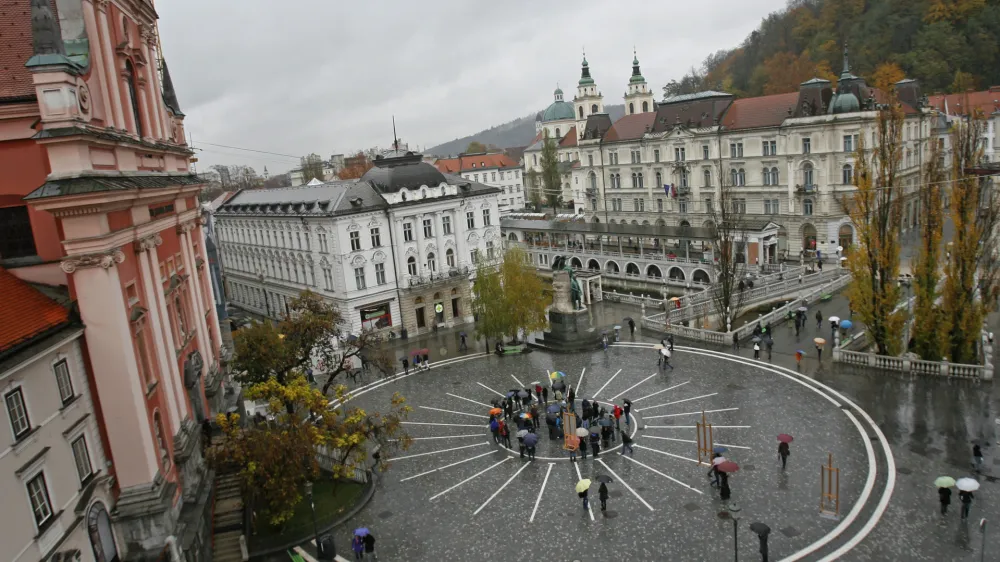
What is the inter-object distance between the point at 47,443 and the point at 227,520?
909cm

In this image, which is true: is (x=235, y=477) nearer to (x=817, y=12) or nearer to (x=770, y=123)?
(x=770, y=123)

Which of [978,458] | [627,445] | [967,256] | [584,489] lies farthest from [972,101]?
[584,489]

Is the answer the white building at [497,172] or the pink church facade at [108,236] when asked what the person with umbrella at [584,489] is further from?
the white building at [497,172]

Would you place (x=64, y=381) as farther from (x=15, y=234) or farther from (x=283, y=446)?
(x=283, y=446)

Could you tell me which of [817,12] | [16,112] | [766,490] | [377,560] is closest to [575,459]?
[766,490]

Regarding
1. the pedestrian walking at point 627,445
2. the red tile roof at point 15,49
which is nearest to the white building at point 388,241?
the pedestrian walking at point 627,445

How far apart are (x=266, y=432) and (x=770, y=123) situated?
59.5 m

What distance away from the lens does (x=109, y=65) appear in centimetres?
1900

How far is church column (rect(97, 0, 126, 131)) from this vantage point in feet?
61.6

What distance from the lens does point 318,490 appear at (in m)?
25.4

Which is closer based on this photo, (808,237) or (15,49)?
(15,49)

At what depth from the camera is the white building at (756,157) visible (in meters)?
61.3

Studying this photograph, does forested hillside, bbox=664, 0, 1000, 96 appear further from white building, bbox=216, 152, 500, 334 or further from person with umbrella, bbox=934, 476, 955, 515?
person with umbrella, bbox=934, 476, 955, 515

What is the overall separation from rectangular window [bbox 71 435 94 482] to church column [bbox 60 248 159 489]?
2.18 feet
